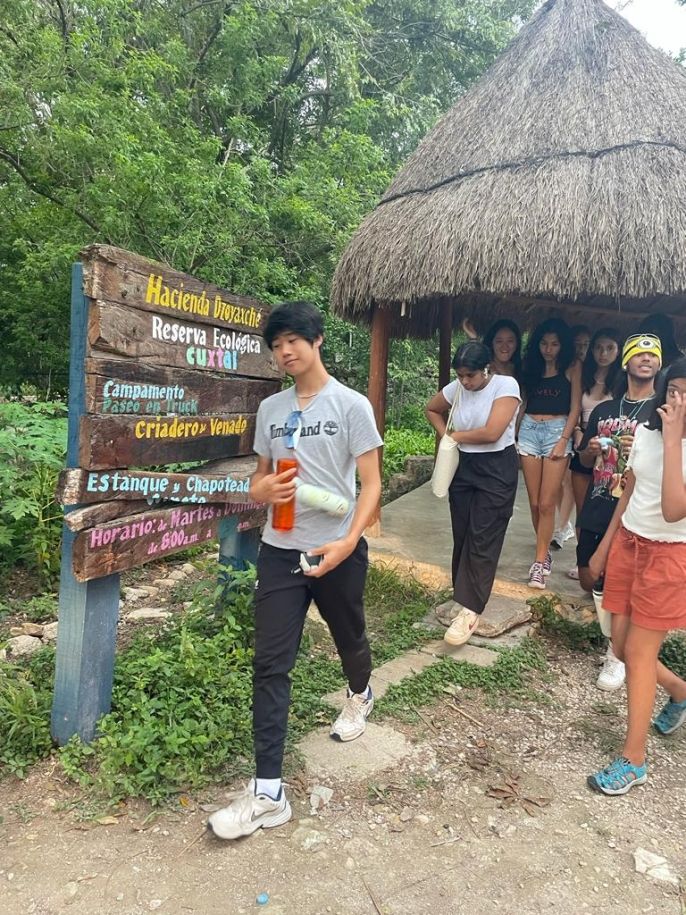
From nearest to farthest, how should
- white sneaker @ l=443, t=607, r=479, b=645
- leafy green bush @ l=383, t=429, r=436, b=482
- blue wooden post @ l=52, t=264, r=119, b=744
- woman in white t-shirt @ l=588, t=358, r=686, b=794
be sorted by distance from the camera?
woman in white t-shirt @ l=588, t=358, r=686, b=794
blue wooden post @ l=52, t=264, r=119, b=744
white sneaker @ l=443, t=607, r=479, b=645
leafy green bush @ l=383, t=429, r=436, b=482

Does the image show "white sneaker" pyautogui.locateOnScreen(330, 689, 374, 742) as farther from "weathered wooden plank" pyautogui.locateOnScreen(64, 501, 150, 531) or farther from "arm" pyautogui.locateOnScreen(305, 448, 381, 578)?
"weathered wooden plank" pyautogui.locateOnScreen(64, 501, 150, 531)

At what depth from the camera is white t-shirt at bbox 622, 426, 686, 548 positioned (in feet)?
7.41

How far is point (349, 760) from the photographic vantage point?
8.09ft

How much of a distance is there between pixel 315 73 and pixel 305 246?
209 inches

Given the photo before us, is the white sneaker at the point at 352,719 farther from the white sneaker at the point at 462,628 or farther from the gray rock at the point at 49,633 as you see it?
the gray rock at the point at 49,633

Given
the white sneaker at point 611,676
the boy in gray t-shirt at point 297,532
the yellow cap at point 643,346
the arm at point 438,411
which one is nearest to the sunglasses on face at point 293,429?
the boy in gray t-shirt at point 297,532

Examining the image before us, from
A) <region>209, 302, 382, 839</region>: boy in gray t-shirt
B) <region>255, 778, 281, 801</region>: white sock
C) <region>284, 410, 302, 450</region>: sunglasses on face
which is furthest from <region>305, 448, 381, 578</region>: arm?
<region>255, 778, 281, 801</region>: white sock

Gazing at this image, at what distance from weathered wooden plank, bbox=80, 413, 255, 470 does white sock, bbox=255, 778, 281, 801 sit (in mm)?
1227

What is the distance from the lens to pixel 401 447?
339 inches

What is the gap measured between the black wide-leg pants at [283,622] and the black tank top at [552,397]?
8.13ft

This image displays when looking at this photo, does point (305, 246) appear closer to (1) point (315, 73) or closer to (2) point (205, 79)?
(2) point (205, 79)

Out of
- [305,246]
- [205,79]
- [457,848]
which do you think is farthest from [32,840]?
[205,79]

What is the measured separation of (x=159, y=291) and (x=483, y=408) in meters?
1.74

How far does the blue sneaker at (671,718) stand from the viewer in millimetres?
2699
